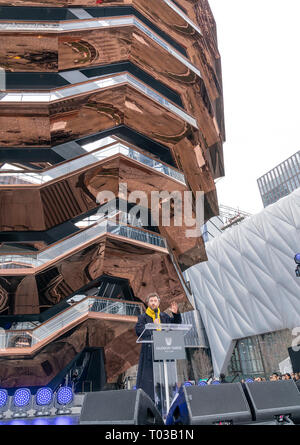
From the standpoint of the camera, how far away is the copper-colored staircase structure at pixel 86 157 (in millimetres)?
15539

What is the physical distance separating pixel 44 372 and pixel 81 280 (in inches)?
178

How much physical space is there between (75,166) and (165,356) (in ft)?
42.3

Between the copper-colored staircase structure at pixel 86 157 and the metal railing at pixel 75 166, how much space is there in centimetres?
6

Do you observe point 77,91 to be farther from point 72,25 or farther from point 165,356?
point 165,356

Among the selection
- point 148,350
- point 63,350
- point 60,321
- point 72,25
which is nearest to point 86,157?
point 72,25

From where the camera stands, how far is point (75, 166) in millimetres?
16000

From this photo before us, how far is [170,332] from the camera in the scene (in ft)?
15.5

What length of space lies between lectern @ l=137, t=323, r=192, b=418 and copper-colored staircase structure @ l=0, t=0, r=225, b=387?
1056 centimetres

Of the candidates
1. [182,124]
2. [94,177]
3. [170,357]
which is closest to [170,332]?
[170,357]

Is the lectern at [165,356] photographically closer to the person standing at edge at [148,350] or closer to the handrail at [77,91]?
the person standing at edge at [148,350]

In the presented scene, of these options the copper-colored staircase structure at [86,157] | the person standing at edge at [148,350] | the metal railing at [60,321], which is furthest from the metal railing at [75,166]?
the person standing at edge at [148,350]

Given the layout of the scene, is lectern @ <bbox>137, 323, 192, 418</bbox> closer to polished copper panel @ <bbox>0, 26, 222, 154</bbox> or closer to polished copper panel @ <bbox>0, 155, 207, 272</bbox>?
polished copper panel @ <bbox>0, 155, 207, 272</bbox>

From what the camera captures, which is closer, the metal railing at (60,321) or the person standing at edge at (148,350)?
the person standing at edge at (148,350)
